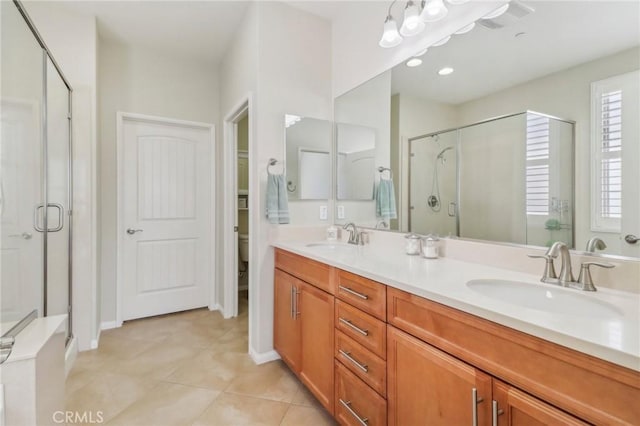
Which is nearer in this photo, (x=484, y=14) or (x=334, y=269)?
(x=484, y=14)

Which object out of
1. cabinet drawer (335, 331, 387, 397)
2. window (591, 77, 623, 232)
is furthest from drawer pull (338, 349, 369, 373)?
window (591, 77, 623, 232)

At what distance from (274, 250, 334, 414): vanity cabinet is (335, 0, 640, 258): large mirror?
66cm

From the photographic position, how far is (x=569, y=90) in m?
1.08

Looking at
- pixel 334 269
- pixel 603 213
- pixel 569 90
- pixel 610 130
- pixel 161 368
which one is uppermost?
pixel 569 90

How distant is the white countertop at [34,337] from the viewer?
0.97 m

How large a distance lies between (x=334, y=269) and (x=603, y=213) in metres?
1.04

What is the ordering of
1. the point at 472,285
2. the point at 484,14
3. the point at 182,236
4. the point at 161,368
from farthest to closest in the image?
the point at 182,236
the point at 161,368
the point at 484,14
the point at 472,285

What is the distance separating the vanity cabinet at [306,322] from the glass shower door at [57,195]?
4.74 feet

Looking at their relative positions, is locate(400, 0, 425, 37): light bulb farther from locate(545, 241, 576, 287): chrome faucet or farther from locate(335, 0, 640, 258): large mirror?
locate(545, 241, 576, 287): chrome faucet

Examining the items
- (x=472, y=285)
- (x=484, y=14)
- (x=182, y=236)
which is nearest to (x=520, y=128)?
(x=484, y=14)

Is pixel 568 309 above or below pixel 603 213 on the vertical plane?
below

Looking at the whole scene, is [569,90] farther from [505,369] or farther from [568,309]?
[505,369]

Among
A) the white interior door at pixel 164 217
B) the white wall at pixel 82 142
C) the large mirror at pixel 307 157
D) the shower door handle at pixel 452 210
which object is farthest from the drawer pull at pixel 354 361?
the white interior door at pixel 164 217

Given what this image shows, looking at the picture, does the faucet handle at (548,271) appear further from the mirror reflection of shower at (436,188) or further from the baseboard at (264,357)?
the baseboard at (264,357)
